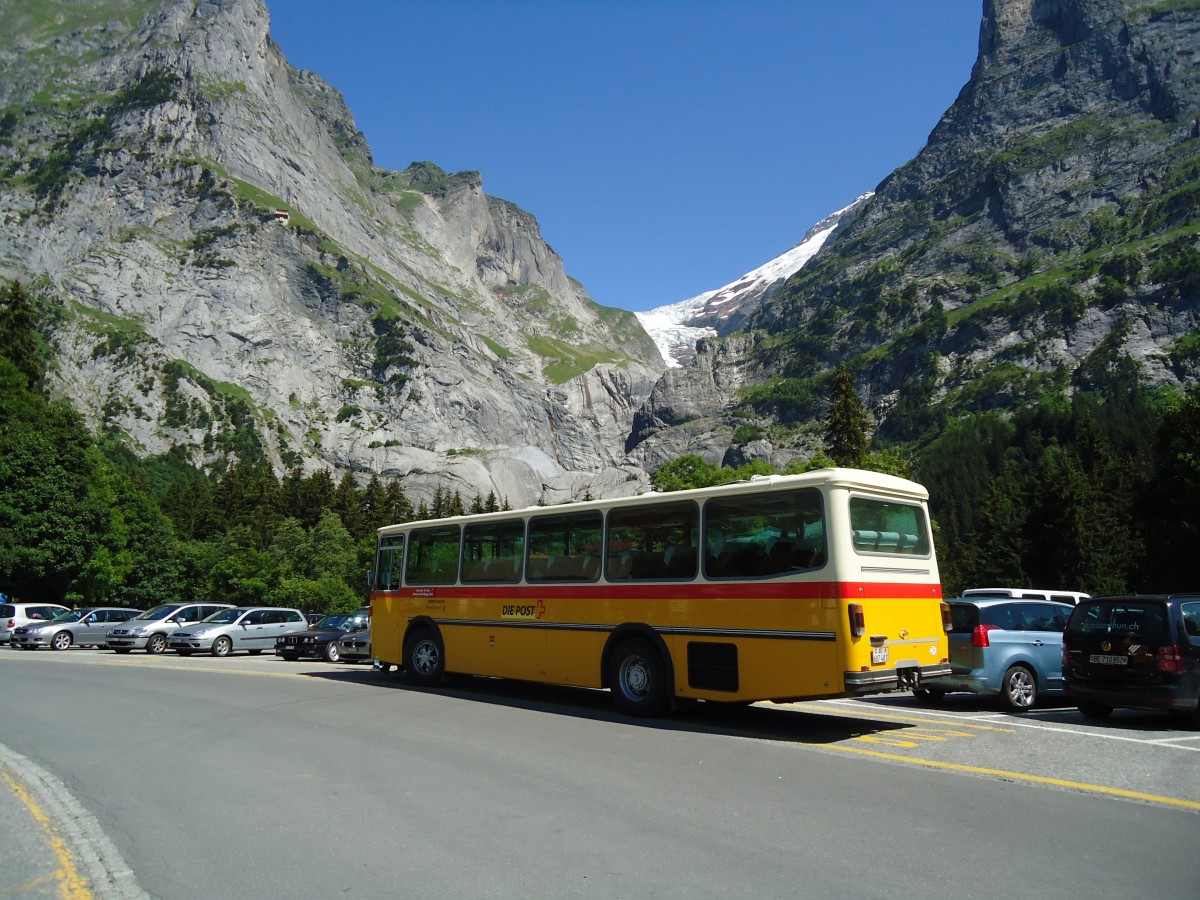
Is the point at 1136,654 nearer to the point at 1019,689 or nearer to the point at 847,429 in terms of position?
the point at 1019,689

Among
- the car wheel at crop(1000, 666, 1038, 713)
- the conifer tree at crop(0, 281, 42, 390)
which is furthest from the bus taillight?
the conifer tree at crop(0, 281, 42, 390)

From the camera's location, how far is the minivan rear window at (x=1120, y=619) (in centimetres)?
1135

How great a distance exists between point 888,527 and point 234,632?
2425 cm

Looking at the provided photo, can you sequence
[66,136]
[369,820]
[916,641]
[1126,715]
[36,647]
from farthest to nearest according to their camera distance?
[66,136], [36,647], [1126,715], [916,641], [369,820]

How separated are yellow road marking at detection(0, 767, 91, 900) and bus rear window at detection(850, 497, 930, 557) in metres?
8.35

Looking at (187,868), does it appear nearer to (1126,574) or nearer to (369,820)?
(369,820)

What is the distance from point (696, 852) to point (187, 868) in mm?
3399

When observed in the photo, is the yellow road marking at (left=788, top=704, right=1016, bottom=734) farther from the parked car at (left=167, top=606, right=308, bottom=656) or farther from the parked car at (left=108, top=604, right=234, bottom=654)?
the parked car at (left=108, top=604, right=234, bottom=654)

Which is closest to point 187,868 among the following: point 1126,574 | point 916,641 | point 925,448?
point 916,641

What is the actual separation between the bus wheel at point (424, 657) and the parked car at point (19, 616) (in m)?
21.9

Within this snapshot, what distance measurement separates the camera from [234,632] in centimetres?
2853

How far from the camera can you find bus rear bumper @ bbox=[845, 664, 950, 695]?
9.91 metres

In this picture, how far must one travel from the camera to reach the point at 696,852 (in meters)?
5.84

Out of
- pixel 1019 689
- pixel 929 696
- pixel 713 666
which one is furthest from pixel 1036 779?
pixel 929 696
